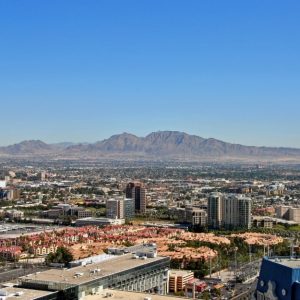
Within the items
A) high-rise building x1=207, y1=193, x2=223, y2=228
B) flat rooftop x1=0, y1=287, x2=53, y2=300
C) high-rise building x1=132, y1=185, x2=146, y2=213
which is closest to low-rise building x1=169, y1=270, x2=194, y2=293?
flat rooftop x1=0, y1=287, x2=53, y2=300

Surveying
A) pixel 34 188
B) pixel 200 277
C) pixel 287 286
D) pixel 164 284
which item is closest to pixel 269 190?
pixel 34 188

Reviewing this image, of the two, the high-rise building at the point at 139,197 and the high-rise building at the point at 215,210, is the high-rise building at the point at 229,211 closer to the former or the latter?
the high-rise building at the point at 215,210

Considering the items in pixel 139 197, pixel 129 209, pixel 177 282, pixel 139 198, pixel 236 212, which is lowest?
pixel 177 282

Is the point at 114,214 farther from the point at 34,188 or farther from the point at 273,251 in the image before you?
the point at 34,188

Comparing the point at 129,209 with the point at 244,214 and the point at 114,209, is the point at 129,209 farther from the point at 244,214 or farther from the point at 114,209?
the point at 244,214

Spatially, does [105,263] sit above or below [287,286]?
below

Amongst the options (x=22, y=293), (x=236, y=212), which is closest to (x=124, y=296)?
(x=22, y=293)

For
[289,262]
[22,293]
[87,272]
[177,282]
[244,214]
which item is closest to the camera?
[289,262]
